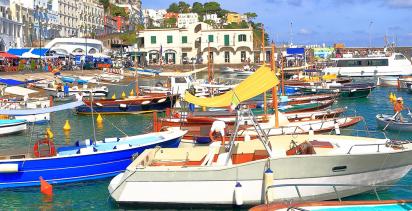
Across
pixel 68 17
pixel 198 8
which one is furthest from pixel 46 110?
pixel 198 8

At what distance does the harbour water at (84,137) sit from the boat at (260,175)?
645mm

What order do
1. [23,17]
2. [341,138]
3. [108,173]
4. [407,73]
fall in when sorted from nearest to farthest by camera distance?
1. [341,138]
2. [108,173]
3. [407,73]
4. [23,17]

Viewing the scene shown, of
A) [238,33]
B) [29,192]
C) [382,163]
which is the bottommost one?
[29,192]

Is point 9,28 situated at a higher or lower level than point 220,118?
higher

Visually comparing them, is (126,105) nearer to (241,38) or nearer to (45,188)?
(45,188)

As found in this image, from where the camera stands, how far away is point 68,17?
132625 millimetres

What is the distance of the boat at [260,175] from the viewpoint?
14.8 m

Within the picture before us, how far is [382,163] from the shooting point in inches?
617

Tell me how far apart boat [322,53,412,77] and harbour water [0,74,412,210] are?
78.3 feet

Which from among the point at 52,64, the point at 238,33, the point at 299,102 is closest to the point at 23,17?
the point at 52,64

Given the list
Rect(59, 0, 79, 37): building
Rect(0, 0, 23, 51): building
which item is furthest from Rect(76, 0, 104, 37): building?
Rect(0, 0, 23, 51): building

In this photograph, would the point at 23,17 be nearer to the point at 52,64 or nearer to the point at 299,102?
the point at 52,64

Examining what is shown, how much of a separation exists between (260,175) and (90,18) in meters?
143

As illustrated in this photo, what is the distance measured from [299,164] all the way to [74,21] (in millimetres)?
130226
